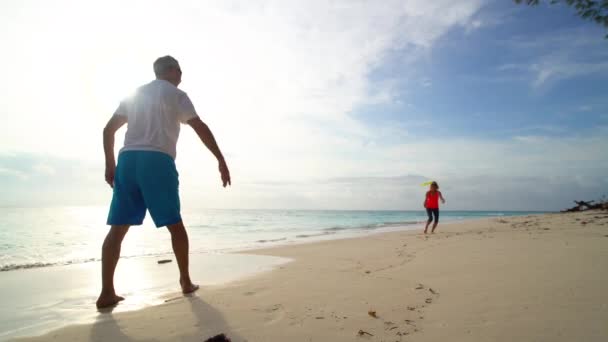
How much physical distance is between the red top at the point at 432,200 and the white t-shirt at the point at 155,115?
33.4ft

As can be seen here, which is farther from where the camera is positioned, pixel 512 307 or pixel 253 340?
pixel 512 307

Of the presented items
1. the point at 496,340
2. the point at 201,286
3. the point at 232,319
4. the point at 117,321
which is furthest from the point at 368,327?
the point at 201,286

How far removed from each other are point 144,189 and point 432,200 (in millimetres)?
10534

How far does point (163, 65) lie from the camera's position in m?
3.09

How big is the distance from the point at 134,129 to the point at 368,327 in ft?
8.29

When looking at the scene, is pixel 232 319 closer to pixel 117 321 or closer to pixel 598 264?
pixel 117 321

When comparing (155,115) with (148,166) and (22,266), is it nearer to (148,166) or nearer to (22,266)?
(148,166)

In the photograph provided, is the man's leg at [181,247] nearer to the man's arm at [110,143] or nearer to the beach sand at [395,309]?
the beach sand at [395,309]

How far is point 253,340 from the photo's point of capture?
1.76 metres

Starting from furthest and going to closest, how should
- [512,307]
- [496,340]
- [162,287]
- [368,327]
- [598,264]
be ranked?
[162,287]
[598,264]
[512,307]
[368,327]
[496,340]

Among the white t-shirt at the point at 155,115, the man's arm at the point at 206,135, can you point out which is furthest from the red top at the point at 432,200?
the white t-shirt at the point at 155,115

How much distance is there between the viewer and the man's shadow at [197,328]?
6.03 feet

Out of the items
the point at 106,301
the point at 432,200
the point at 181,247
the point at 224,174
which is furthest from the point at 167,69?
the point at 432,200

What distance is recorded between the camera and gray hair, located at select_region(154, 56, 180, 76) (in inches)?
121
